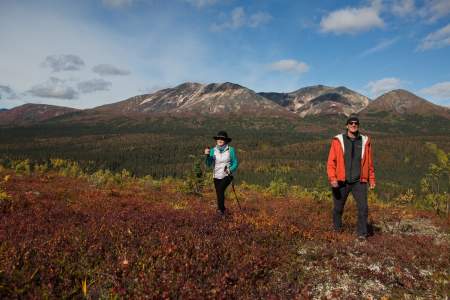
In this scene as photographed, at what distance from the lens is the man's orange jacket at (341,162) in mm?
8875

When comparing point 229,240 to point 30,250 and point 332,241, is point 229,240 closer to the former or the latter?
point 332,241

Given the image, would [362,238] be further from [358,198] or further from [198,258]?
[198,258]

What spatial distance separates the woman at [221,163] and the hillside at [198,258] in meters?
1.10

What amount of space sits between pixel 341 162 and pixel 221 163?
11.4ft

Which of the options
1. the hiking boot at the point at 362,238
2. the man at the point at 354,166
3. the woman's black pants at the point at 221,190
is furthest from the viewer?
the woman's black pants at the point at 221,190

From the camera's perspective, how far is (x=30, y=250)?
17.7 ft

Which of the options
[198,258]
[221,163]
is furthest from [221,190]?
[198,258]

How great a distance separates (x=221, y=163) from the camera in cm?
1049

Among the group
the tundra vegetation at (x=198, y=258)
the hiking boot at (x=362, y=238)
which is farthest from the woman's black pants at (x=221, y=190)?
the hiking boot at (x=362, y=238)

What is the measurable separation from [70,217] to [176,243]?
3200 millimetres

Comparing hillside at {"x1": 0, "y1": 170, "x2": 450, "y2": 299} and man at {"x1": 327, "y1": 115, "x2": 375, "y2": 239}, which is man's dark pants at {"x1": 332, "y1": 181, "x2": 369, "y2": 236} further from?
hillside at {"x1": 0, "y1": 170, "x2": 450, "y2": 299}

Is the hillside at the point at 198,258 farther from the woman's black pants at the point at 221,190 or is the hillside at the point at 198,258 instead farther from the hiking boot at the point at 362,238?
the woman's black pants at the point at 221,190

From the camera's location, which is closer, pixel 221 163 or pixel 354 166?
pixel 354 166

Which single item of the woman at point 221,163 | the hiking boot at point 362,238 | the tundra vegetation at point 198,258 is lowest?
the hiking boot at point 362,238
